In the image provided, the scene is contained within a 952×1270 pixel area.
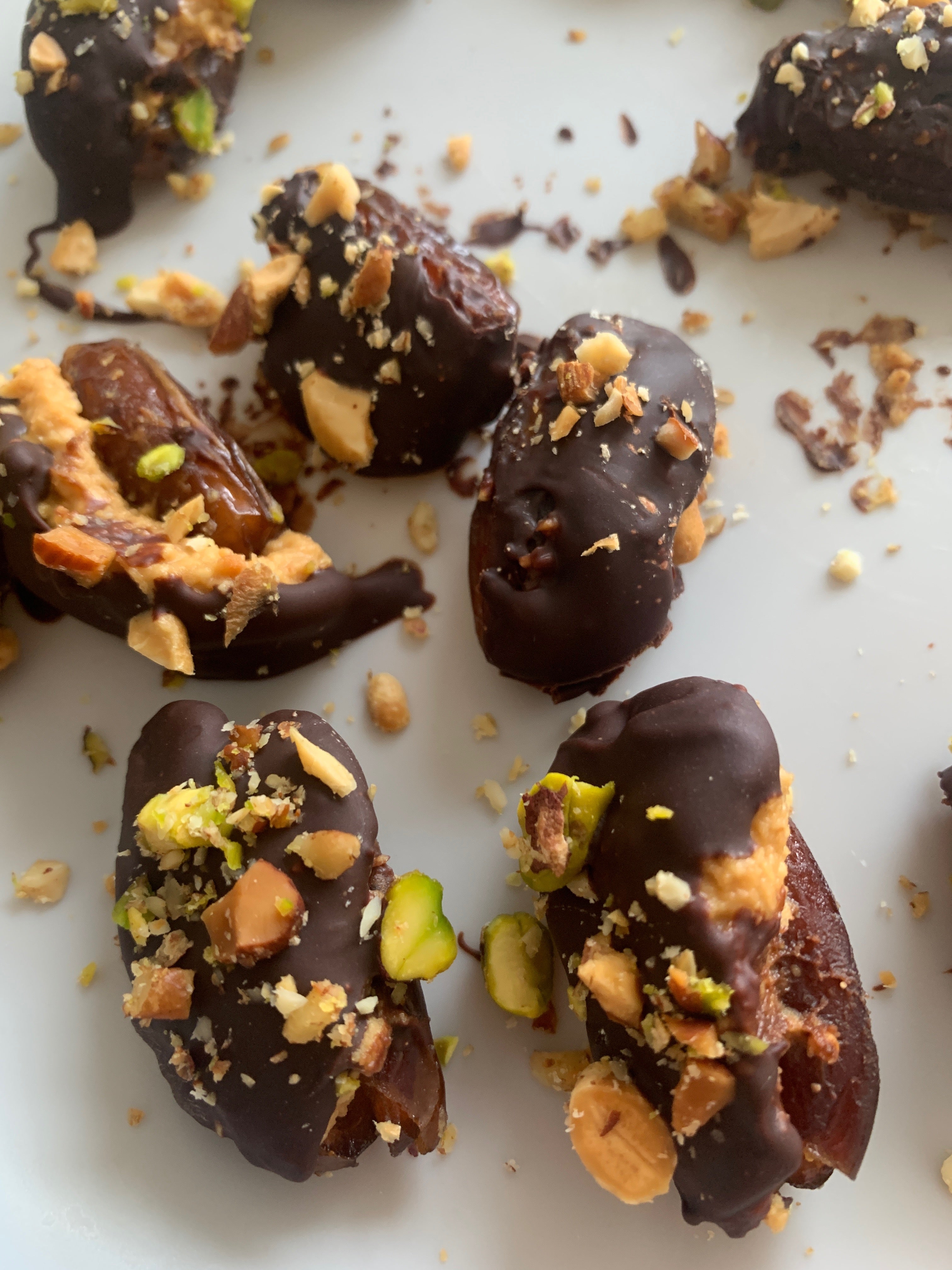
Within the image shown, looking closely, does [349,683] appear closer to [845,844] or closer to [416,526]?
[416,526]

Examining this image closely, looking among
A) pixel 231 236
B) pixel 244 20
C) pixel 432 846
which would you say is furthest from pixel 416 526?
pixel 244 20

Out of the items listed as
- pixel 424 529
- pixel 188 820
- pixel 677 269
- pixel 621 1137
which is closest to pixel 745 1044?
pixel 621 1137

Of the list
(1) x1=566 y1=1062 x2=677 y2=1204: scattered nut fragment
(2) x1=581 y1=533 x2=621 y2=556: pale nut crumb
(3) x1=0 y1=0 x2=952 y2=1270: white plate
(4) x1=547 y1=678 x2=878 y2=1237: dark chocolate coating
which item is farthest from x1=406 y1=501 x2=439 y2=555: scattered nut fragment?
(1) x1=566 y1=1062 x2=677 y2=1204: scattered nut fragment

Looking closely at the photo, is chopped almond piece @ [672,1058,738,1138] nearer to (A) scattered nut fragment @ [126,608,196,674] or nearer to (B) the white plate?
(B) the white plate

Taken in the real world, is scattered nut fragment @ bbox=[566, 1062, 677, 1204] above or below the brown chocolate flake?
below

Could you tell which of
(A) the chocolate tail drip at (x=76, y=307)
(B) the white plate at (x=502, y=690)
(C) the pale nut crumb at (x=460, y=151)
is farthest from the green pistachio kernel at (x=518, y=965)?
(C) the pale nut crumb at (x=460, y=151)

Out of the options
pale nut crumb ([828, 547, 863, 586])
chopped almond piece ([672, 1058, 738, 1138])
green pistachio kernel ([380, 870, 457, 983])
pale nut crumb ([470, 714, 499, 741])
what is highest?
pale nut crumb ([828, 547, 863, 586])
